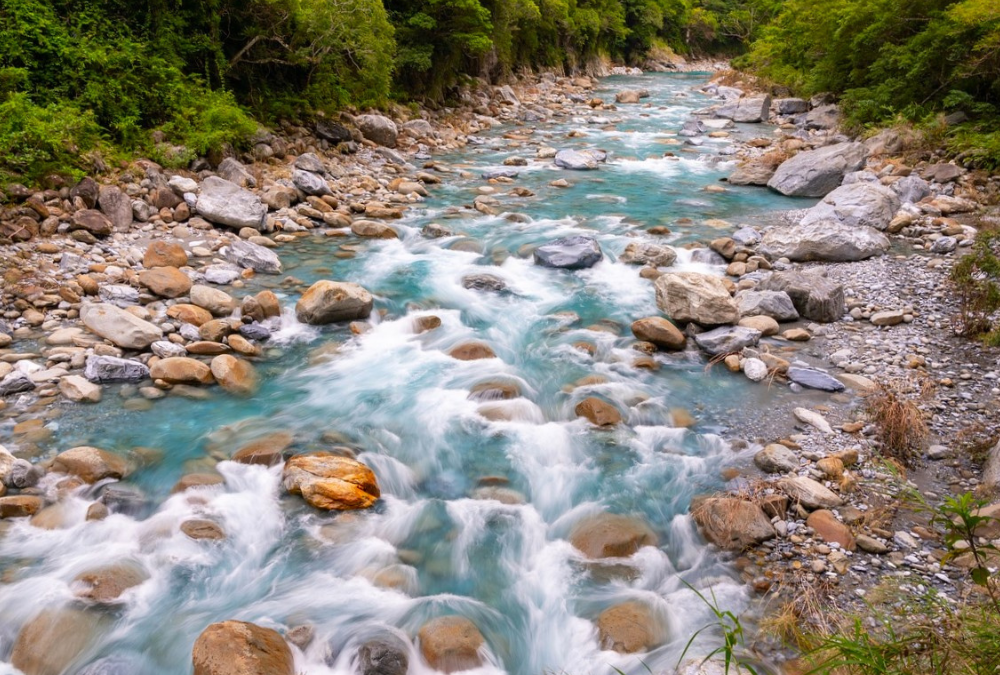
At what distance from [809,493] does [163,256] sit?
A: 768 centimetres

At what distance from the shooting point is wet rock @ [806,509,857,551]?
14.1 ft

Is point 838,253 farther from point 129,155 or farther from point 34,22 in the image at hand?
point 34,22

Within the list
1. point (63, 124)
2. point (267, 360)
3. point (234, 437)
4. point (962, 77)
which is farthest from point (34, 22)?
point (962, 77)

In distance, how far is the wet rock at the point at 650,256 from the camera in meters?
9.45

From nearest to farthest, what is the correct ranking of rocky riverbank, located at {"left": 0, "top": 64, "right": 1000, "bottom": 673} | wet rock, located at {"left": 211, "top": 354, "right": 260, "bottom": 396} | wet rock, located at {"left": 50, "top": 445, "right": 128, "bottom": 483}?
rocky riverbank, located at {"left": 0, "top": 64, "right": 1000, "bottom": 673}, wet rock, located at {"left": 50, "top": 445, "right": 128, "bottom": 483}, wet rock, located at {"left": 211, "top": 354, "right": 260, "bottom": 396}

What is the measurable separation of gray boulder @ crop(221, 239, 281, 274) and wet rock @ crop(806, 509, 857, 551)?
7.02 m

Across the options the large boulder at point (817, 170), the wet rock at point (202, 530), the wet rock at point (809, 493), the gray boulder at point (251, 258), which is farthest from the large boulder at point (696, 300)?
the large boulder at point (817, 170)

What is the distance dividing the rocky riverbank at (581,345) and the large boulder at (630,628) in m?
0.02

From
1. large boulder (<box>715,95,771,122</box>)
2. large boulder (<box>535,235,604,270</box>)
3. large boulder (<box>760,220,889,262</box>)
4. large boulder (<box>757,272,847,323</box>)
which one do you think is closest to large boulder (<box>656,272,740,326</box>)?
large boulder (<box>757,272,847,323</box>)

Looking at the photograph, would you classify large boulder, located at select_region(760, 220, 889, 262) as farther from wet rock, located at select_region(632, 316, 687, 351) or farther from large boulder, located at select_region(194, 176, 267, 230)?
large boulder, located at select_region(194, 176, 267, 230)

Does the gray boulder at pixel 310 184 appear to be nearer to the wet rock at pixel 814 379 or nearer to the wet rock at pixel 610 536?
the wet rock at pixel 814 379

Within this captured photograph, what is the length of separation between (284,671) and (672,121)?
22.1 meters

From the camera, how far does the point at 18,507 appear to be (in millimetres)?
4484

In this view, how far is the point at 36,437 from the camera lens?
5191 mm
